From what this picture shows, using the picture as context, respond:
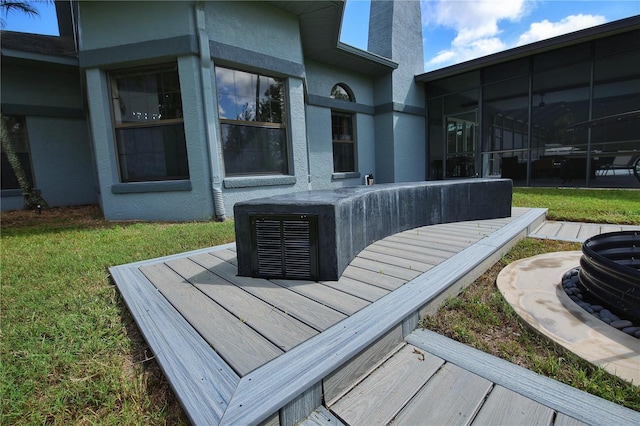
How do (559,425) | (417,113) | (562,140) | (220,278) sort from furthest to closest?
(417,113) < (562,140) < (220,278) < (559,425)

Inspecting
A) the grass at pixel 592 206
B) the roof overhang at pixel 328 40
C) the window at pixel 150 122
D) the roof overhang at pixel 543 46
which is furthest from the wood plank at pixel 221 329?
the roof overhang at pixel 543 46

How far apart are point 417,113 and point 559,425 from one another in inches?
435

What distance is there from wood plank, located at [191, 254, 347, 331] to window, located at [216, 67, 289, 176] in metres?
4.00

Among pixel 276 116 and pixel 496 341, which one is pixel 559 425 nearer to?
pixel 496 341

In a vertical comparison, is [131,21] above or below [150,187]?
above

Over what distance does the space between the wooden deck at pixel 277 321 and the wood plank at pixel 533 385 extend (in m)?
0.25

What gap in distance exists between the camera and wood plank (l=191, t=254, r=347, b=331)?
167 centimetres

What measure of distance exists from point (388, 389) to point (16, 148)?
10458mm

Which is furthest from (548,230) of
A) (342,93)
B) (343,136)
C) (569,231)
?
(342,93)

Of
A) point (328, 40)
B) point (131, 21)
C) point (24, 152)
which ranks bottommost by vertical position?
point (24, 152)

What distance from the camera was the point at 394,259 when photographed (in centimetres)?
267

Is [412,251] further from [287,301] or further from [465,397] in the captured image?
[465,397]

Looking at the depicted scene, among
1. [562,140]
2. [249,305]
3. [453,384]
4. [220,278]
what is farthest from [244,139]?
[562,140]

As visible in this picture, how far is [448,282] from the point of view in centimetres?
209
